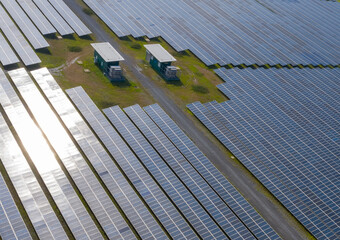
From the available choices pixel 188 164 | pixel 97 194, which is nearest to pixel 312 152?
pixel 188 164

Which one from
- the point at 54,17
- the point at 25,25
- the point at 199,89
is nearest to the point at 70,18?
the point at 54,17

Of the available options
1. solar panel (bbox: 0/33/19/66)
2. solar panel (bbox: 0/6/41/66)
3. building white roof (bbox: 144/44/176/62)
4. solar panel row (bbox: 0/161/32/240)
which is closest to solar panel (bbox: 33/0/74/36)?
solar panel (bbox: 0/6/41/66)

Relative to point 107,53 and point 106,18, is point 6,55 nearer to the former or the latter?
point 107,53

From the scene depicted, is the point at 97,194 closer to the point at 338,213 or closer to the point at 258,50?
the point at 338,213

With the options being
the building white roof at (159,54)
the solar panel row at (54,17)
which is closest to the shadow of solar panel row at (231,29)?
the building white roof at (159,54)

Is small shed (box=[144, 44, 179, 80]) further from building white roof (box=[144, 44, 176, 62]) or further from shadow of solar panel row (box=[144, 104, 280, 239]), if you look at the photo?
shadow of solar panel row (box=[144, 104, 280, 239])

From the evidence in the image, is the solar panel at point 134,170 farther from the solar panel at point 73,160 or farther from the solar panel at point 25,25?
the solar panel at point 25,25
